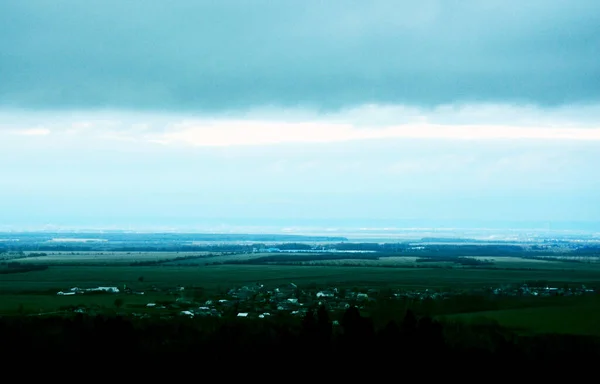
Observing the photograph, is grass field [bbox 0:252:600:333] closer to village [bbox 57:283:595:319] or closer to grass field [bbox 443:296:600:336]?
grass field [bbox 443:296:600:336]

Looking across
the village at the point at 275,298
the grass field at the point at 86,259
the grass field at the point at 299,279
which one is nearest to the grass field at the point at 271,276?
the grass field at the point at 299,279

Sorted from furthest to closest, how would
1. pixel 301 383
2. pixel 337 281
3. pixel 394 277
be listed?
pixel 394 277 < pixel 337 281 < pixel 301 383

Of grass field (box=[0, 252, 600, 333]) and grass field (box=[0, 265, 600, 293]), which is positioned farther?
grass field (box=[0, 265, 600, 293])

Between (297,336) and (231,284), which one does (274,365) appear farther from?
(231,284)

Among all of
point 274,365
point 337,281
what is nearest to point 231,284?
point 337,281

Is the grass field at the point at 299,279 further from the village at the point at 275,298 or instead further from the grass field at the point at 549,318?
the village at the point at 275,298

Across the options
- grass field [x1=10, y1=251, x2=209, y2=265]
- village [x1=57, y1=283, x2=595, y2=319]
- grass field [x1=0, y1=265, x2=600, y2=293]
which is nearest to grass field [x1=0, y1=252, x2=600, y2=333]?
grass field [x1=0, y1=265, x2=600, y2=293]
